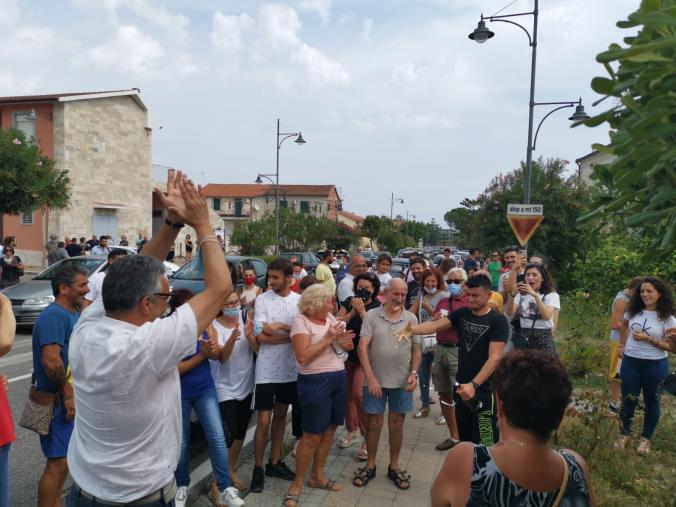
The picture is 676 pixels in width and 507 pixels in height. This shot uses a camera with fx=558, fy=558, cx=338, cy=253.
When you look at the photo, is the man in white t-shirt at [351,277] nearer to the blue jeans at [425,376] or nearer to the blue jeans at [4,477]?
the blue jeans at [425,376]

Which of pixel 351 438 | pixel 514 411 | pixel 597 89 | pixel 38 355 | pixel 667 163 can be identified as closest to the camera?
pixel 667 163

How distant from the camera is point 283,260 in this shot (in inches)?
199

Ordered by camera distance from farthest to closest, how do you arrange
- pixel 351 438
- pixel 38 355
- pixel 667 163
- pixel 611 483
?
pixel 351 438, pixel 611 483, pixel 38 355, pixel 667 163

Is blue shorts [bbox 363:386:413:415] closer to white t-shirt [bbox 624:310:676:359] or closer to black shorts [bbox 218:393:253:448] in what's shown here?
black shorts [bbox 218:393:253:448]

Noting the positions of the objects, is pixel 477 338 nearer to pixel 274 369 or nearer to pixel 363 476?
pixel 363 476

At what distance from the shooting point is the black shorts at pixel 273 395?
465 cm

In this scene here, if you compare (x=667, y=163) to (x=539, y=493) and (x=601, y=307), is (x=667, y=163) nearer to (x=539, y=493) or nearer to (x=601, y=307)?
(x=539, y=493)

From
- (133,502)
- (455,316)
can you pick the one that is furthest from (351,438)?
(133,502)

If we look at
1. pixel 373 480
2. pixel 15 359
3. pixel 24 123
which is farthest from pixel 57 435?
pixel 24 123

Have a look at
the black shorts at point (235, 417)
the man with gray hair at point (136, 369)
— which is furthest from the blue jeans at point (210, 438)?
the man with gray hair at point (136, 369)

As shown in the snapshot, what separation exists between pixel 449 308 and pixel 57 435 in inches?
164

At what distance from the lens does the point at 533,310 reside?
231 inches

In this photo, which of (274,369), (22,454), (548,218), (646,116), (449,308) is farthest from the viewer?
(548,218)

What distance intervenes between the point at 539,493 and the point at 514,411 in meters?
0.28
